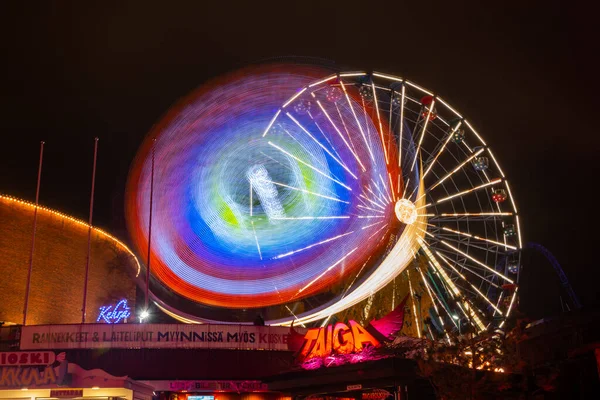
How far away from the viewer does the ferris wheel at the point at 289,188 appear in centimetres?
3322

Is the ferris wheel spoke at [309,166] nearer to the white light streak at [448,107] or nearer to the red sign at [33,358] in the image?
the white light streak at [448,107]

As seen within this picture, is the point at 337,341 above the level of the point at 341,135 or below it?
below

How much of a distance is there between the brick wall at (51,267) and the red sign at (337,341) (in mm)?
24507

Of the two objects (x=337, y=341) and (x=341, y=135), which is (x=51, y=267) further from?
(x=337, y=341)

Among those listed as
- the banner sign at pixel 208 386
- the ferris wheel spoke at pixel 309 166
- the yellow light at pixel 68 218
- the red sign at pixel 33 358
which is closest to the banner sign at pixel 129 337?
the banner sign at pixel 208 386

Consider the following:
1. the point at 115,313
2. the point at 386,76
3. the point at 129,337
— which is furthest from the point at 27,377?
the point at 115,313

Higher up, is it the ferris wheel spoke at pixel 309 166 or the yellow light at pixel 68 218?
the yellow light at pixel 68 218

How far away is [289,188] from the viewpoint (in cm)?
3491

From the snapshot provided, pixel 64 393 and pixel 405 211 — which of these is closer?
pixel 64 393

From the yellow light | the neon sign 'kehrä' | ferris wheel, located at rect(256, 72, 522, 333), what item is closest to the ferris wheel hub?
ferris wheel, located at rect(256, 72, 522, 333)

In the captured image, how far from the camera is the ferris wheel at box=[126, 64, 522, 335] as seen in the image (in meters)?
33.2

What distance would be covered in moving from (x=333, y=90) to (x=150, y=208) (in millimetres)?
10705

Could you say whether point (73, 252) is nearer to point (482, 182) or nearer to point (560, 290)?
point (482, 182)

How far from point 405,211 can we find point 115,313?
25426mm
